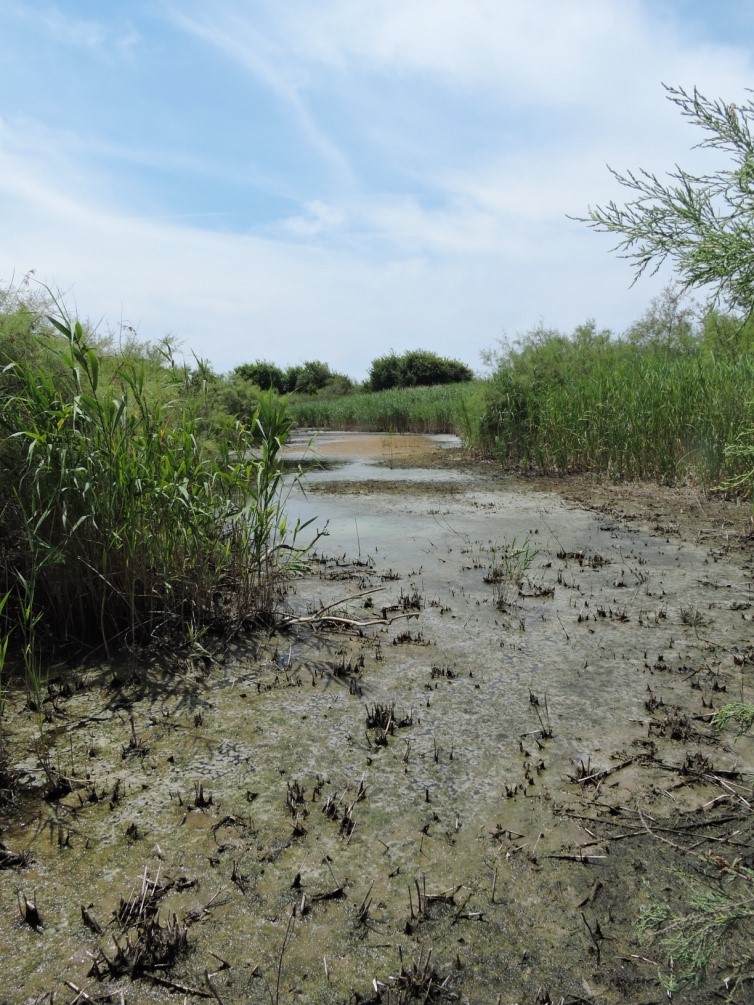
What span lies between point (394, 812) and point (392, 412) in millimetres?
26891

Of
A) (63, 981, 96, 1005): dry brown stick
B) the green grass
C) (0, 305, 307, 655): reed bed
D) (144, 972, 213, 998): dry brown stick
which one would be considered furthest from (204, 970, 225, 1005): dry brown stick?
the green grass

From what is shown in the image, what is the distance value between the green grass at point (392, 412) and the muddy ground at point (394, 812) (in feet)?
63.5

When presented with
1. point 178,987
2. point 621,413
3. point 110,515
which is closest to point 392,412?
point 621,413

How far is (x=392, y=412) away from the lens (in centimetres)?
2934

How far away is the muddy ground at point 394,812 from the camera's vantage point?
213 cm

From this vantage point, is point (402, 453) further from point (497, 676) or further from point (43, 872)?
point (43, 872)

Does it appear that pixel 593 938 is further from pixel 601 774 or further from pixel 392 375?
pixel 392 375

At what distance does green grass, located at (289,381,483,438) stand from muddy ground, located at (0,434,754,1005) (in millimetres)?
19350

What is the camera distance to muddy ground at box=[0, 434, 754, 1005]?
213 centimetres

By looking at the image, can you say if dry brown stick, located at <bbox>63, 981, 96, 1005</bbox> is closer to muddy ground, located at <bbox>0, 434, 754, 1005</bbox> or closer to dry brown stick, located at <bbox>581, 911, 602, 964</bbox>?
muddy ground, located at <bbox>0, 434, 754, 1005</bbox>

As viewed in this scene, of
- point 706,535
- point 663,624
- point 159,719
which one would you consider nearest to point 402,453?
point 706,535

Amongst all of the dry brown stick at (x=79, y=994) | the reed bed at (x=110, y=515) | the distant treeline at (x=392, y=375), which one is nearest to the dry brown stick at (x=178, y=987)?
the dry brown stick at (x=79, y=994)

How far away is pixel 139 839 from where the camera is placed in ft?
8.90

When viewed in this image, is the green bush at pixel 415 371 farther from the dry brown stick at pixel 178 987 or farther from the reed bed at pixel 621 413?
the dry brown stick at pixel 178 987
